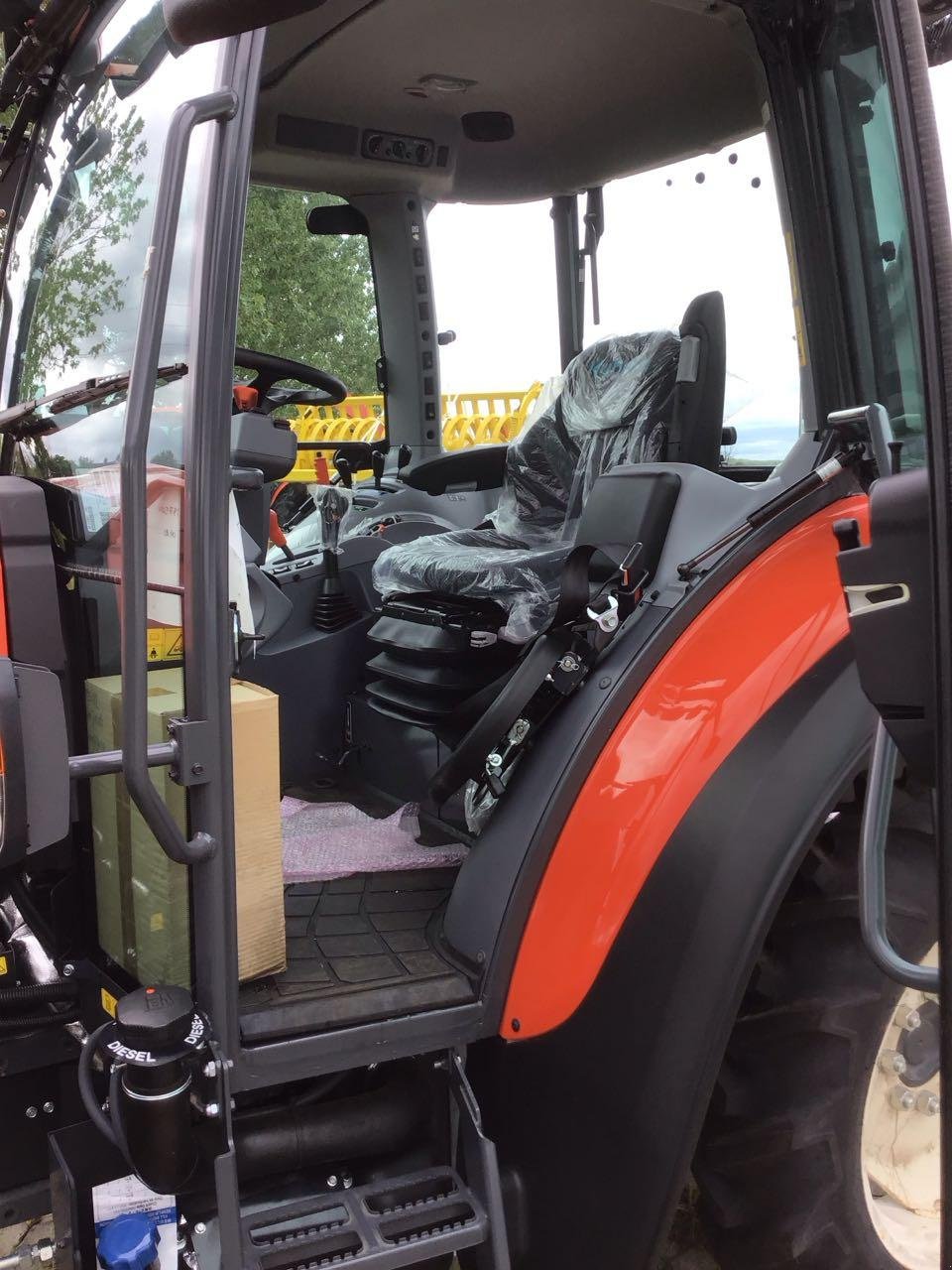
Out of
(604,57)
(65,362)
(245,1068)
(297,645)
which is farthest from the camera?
(297,645)

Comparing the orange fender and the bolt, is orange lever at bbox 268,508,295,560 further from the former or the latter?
the bolt

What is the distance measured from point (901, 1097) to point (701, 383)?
1404mm

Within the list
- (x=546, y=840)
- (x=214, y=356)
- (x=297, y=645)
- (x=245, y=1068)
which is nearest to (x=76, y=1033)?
(x=245, y=1068)

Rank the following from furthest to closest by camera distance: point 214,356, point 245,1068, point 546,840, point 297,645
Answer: point 297,645 → point 546,840 → point 245,1068 → point 214,356

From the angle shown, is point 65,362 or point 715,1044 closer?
point 715,1044

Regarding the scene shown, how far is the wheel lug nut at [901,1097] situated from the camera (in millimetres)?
1593

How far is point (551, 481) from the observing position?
9.73 feet

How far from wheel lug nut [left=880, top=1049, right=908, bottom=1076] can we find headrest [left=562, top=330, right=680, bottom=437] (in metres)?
1.47

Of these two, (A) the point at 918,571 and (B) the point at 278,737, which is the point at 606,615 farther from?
(A) the point at 918,571

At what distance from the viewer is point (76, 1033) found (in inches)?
62.3

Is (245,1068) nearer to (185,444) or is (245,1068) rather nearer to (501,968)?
(501,968)

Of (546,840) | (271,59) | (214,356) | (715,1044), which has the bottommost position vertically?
(715,1044)

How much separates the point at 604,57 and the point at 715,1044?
2.26 meters

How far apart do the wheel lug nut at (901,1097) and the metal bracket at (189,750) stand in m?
1.15
